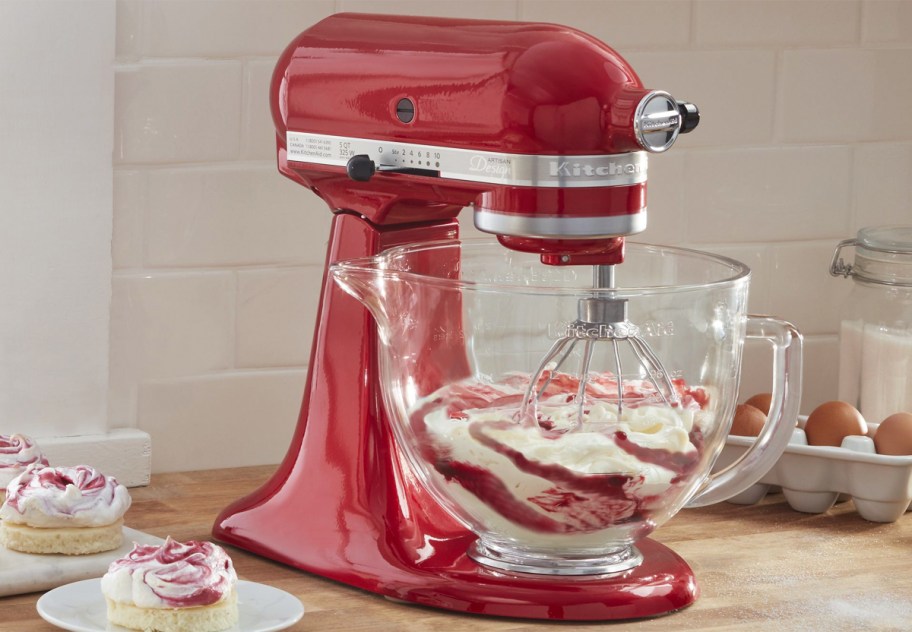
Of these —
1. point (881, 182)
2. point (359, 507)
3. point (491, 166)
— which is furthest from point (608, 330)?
point (881, 182)

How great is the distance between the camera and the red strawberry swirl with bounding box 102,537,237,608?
0.88 m

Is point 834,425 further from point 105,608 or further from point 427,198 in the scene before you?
point 105,608

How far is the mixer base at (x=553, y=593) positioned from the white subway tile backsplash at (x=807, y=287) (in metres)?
0.59

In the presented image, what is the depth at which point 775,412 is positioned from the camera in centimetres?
101

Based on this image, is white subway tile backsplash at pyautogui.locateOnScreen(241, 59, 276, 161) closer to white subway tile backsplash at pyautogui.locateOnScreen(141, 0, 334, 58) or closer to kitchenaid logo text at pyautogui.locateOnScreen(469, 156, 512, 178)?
white subway tile backsplash at pyautogui.locateOnScreen(141, 0, 334, 58)

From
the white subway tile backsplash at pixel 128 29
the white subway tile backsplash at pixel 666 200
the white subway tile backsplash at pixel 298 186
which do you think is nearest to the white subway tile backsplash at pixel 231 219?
the white subway tile backsplash at pixel 298 186

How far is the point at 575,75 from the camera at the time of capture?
899 millimetres

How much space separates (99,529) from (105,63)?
0.40 meters

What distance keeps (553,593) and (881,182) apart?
0.78 meters

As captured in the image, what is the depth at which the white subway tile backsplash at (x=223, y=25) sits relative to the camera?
1.24 metres

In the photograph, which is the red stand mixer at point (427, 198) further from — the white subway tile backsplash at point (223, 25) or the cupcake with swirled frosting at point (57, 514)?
the white subway tile backsplash at point (223, 25)

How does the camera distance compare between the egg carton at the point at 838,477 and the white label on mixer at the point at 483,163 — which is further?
the egg carton at the point at 838,477

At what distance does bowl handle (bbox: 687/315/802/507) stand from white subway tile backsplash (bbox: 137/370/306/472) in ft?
1.55

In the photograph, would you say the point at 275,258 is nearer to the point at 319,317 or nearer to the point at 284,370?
the point at 284,370
